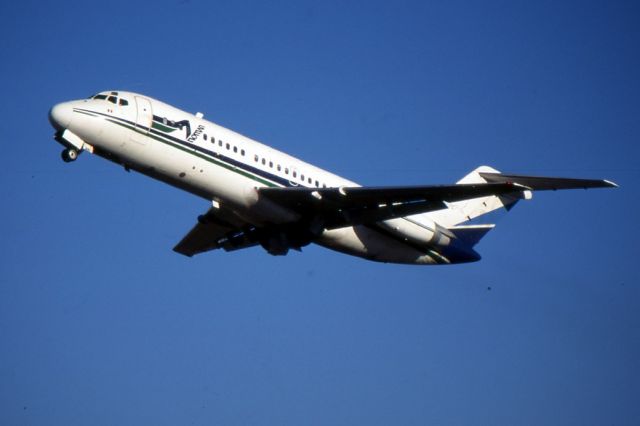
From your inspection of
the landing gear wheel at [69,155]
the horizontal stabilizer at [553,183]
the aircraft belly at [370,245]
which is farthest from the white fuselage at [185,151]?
the horizontal stabilizer at [553,183]

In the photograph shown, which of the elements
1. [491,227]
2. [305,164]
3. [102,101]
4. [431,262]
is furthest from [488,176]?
[102,101]

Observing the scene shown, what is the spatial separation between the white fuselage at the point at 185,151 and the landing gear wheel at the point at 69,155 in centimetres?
27

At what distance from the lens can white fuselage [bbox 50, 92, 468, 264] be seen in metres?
30.8

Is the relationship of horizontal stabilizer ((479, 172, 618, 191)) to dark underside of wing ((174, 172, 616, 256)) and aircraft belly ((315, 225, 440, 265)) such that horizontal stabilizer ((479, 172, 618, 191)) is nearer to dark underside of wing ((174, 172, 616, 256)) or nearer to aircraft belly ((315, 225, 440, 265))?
dark underside of wing ((174, 172, 616, 256))

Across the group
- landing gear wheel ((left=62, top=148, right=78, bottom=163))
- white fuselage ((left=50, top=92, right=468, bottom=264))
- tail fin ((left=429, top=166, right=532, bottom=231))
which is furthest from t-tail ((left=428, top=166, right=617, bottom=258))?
landing gear wheel ((left=62, top=148, right=78, bottom=163))

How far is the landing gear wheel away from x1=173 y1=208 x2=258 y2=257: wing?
5.45m

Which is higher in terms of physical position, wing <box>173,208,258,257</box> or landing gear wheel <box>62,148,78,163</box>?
landing gear wheel <box>62,148,78,163</box>

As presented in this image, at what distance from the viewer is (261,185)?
3225 centimetres

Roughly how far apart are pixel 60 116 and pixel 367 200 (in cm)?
972

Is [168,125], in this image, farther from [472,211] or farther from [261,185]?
[472,211]

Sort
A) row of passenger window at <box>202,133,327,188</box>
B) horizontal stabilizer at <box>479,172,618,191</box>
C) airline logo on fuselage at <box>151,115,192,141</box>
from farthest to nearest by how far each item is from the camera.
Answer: row of passenger window at <box>202,133,327,188</box> < airline logo on fuselage at <box>151,115,192,141</box> < horizontal stabilizer at <box>479,172,618,191</box>

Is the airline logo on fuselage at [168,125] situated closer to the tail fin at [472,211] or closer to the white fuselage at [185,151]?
the white fuselage at [185,151]

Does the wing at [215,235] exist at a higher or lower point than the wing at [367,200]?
lower

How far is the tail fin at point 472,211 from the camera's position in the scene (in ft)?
124
